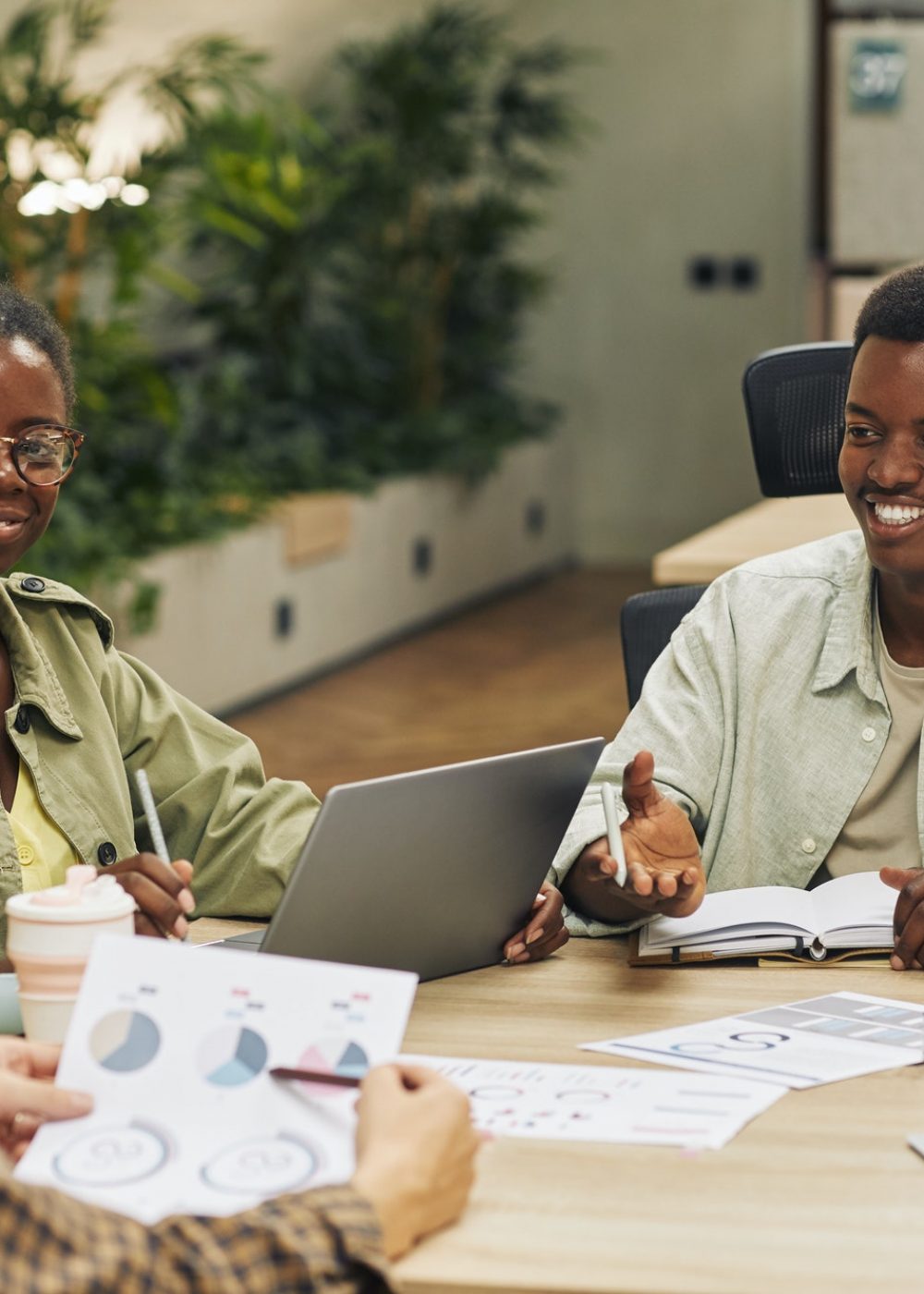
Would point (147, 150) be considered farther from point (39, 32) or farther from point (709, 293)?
point (709, 293)

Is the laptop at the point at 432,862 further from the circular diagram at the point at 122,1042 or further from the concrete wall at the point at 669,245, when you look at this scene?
the concrete wall at the point at 669,245

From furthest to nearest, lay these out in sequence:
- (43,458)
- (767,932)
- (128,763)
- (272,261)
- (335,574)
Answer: (272,261) → (335,574) → (128,763) → (43,458) → (767,932)

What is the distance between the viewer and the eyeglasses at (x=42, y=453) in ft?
5.91

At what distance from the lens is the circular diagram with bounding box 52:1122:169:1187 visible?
1165 millimetres

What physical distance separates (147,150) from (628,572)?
4.39 meters

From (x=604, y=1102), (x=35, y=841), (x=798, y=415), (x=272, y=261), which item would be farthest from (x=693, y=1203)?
(x=272, y=261)

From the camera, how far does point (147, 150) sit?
18.3ft

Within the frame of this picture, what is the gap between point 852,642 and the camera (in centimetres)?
195

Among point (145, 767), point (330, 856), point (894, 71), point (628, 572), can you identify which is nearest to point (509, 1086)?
point (330, 856)

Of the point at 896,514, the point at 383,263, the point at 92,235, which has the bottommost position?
the point at 896,514

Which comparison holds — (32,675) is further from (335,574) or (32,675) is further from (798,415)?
(335,574)

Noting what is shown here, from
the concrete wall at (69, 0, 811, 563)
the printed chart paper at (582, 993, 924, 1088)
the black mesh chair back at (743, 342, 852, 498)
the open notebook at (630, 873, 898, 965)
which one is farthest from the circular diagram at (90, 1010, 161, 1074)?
the concrete wall at (69, 0, 811, 563)

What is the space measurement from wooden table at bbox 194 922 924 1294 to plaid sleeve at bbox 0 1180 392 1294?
6 cm

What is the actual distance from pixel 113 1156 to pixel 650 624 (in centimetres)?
123
